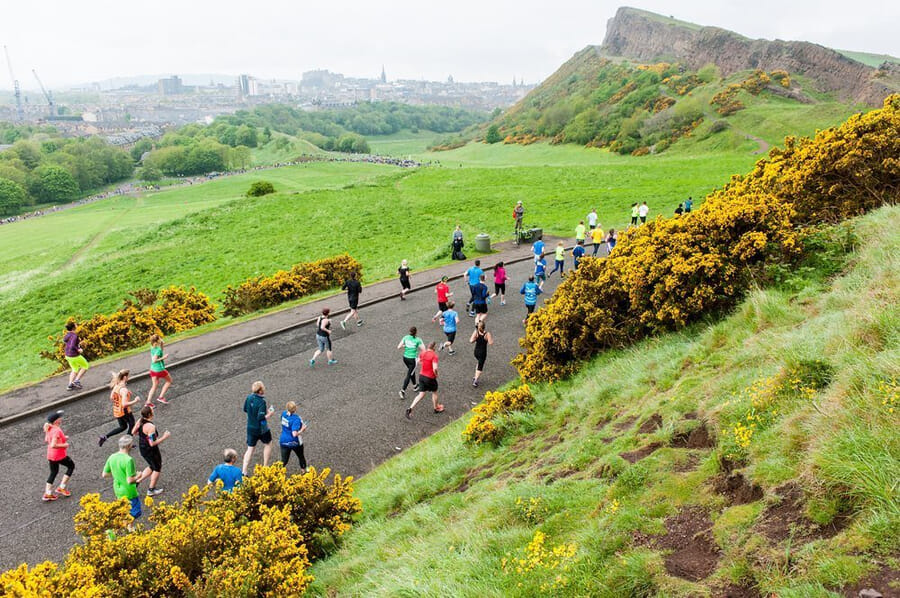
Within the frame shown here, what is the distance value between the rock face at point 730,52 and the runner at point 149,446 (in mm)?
54372

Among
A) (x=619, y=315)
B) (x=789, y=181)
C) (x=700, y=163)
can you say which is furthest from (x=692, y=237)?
(x=700, y=163)

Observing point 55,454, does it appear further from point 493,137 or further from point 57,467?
point 493,137

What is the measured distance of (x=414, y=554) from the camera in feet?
18.4

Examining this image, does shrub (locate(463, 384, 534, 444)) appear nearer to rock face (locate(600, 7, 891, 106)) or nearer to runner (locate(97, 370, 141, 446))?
runner (locate(97, 370, 141, 446))

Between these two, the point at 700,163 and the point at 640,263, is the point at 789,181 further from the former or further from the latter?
the point at 700,163

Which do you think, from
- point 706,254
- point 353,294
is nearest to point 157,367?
point 353,294

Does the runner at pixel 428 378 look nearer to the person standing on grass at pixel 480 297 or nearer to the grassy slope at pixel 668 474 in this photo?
the grassy slope at pixel 668 474

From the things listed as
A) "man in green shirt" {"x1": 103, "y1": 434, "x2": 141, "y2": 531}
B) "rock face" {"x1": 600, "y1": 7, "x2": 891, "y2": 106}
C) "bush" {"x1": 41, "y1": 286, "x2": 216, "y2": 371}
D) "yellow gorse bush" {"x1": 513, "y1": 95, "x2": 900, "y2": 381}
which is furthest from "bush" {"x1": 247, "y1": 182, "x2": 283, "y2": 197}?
"rock face" {"x1": 600, "y1": 7, "x2": 891, "y2": 106}

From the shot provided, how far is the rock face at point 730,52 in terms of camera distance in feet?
167

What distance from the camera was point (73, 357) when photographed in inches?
506

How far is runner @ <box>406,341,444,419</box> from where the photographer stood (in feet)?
35.1

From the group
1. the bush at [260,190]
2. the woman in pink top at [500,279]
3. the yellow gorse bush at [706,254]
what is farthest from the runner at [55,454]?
the bush at [260,190]

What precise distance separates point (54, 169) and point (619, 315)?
120590mm

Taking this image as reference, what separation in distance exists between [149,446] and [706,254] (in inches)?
393
